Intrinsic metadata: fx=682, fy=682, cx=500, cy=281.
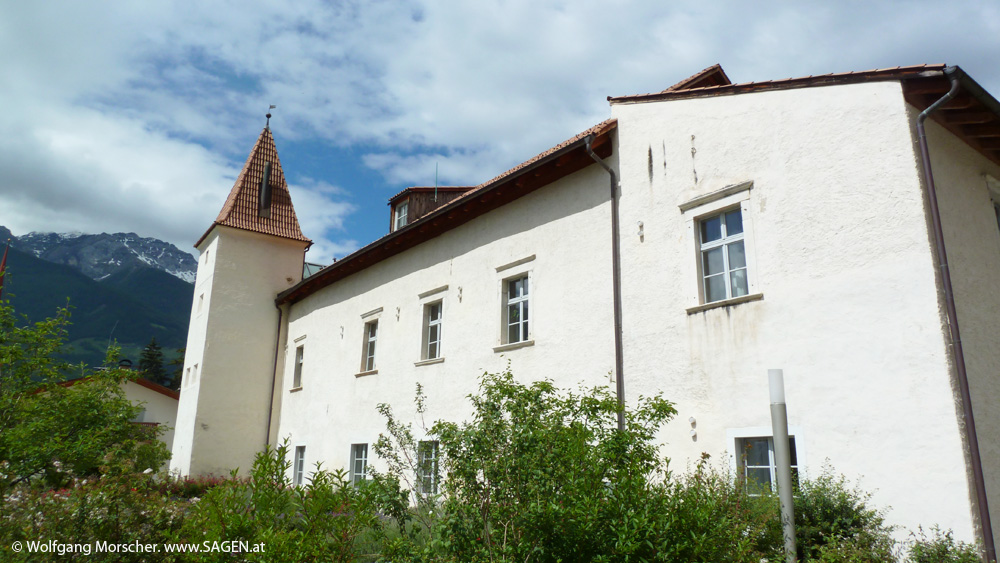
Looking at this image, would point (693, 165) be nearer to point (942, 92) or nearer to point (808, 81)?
point (808, 81)

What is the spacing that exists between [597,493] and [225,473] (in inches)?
753

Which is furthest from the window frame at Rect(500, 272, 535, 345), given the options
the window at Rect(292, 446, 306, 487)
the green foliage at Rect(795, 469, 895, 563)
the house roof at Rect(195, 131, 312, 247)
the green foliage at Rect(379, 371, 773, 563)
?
the house roof at Rect(195, 131, 312, 247)

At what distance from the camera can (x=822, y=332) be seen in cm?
778

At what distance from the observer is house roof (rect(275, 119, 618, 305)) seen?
1103 centimetres

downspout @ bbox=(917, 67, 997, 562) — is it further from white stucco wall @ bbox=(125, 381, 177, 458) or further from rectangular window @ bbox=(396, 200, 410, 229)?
white stucco wall @ bbox=(125, 381, 177, 458)

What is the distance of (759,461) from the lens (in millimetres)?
7965

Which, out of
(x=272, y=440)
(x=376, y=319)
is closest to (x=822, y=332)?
(x=376, y=319)

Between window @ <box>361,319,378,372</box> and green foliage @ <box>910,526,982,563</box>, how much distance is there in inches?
498

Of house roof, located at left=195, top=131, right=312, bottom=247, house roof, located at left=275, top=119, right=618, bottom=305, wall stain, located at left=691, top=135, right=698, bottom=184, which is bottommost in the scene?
wall stain, located at left=691, top=135, right=698, bottom=184

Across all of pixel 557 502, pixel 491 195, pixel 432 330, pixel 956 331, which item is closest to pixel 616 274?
pixel 491 195

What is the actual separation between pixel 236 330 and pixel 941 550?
66.5 feet

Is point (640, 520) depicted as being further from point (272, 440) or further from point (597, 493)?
point (272, 440)

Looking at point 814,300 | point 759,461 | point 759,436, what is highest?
point 814,300

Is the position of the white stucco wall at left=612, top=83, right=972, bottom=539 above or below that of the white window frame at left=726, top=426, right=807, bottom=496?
above
